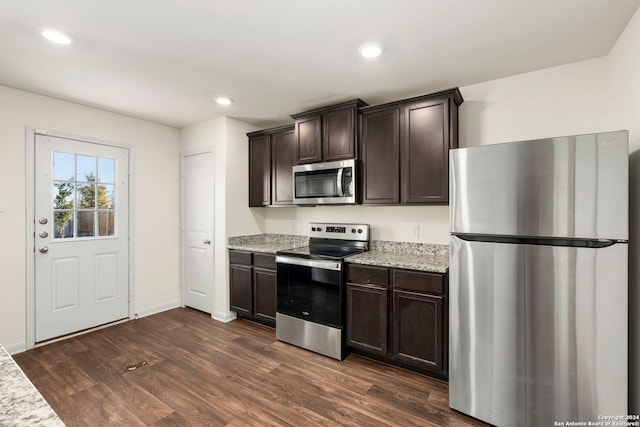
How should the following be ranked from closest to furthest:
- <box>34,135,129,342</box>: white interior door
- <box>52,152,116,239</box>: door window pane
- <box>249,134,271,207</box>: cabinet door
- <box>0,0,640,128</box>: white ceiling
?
<box>0,0,640,128</box>: white ceiling
<box>34,135,129,342</box>: white interior door
<box>52,152,116,239</box>: door window pane
<box>249,134,271,207</box>: cabinet door

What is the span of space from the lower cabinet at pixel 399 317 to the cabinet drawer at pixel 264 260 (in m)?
0.96

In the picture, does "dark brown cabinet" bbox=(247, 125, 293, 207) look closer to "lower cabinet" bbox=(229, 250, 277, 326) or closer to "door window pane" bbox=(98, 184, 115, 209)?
"lower cabinet" bbox=(229, 250, 277, 326)

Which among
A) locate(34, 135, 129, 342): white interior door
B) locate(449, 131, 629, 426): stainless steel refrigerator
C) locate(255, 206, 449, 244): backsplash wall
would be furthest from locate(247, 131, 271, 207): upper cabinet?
locate(449, 131, 629, 426): stainless steel refrigerator

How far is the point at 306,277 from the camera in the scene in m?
2.98

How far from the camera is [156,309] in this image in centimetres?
394

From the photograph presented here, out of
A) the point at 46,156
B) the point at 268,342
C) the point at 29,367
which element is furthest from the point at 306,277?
the point at 46,156

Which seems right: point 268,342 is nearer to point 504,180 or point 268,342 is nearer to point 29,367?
point 29,367

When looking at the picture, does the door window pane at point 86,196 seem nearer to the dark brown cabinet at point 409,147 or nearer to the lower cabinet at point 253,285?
the lower cabinet at point 253,285

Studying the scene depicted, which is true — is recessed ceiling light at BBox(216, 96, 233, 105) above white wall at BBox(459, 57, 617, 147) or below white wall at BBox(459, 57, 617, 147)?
above

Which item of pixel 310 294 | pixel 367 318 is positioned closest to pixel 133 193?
pixel 310 294

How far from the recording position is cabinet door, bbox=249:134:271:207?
3.79 m

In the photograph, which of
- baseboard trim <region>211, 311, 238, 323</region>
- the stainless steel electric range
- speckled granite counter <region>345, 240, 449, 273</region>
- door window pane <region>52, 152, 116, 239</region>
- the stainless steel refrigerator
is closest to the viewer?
the stainless steel refrigerator

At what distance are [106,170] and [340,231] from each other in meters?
2.79

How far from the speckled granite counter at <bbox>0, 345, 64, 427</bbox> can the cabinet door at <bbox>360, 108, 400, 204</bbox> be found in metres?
2.54
